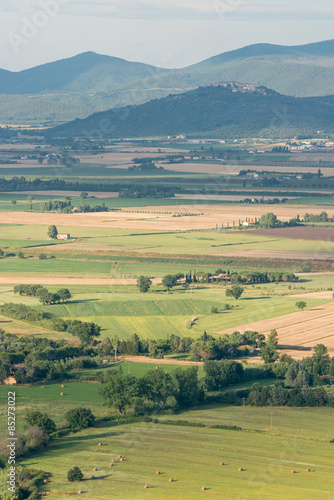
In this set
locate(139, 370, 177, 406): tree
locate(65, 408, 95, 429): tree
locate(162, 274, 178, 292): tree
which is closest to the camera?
locate(65, 408, 95, 429): tree

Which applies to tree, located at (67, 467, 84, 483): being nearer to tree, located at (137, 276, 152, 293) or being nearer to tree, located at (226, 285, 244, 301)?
tree, located at (226, 285, 244, 301)

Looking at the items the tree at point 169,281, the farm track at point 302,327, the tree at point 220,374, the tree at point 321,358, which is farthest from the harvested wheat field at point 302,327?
the tree at point 169,281

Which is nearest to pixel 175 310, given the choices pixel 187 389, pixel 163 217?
pixel 187 389

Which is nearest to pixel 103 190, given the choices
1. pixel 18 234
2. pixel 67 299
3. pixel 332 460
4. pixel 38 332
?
pixel 18 234

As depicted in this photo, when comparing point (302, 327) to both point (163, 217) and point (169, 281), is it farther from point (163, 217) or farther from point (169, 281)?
point (163, 217)

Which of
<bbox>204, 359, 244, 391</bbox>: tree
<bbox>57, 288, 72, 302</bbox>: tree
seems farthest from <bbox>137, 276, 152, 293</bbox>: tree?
<bbox>204, 359, 244, 391</bbox>: tree

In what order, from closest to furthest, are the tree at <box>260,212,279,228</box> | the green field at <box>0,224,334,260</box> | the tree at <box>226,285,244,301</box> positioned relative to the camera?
the tree at <box>226,285,244,301</box> < the green field at <box>0,224,334,260</box> < the tree at <box>260,212,279,228</box>
